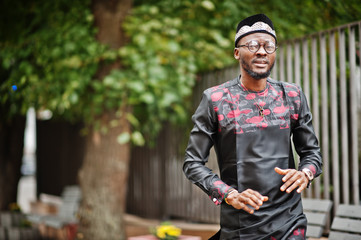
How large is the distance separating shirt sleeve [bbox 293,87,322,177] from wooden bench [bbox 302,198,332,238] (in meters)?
2.25

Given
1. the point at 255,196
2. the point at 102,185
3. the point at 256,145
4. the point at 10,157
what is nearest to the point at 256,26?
the point at 256,145

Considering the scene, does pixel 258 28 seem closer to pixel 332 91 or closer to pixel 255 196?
pixel 255 196

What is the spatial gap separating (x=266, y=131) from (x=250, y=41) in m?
0.52

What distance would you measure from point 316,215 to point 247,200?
9.16 ft

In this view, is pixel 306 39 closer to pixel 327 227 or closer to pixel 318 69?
pixel 318 69

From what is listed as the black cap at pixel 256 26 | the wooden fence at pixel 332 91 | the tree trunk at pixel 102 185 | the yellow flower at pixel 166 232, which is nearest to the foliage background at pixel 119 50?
the tree trunk at pixel 102 185

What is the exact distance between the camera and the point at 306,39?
5609 mm

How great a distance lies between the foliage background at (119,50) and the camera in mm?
7086

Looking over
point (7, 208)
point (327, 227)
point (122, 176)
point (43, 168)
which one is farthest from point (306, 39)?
point (43, 168)

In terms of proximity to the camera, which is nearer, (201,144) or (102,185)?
A: (201,144)

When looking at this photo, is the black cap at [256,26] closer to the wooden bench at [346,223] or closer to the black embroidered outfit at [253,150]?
the black embroidered outfit at [253,150]

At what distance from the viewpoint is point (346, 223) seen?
4.46m

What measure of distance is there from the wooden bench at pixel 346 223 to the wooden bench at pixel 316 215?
0.23m

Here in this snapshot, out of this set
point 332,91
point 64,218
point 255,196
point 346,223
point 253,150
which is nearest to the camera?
point 255,196
